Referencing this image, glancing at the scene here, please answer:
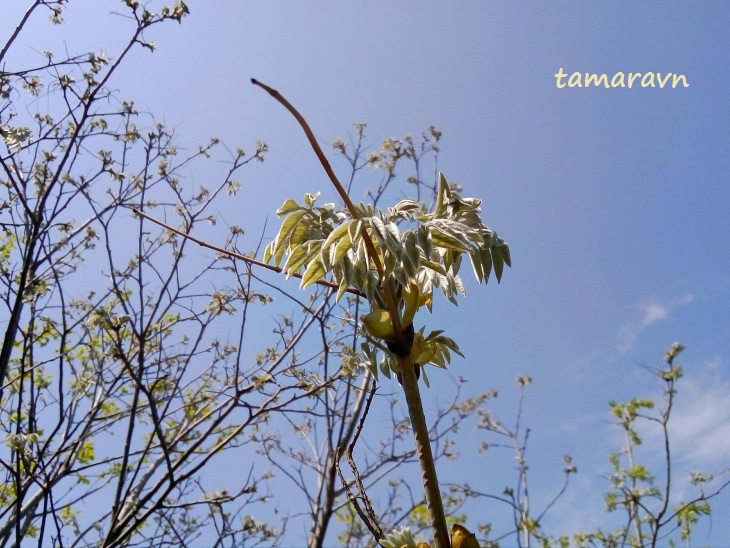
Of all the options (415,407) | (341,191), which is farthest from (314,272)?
(415,407)

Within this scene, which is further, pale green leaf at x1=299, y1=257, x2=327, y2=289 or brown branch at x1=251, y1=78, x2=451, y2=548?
pale green leaf at x1=299, y1=257, x2=327, y2=289

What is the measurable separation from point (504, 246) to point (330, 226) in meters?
0.34

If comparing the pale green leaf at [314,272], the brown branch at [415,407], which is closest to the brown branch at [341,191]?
the brown branch at [415,407]

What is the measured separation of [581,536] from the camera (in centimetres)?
589

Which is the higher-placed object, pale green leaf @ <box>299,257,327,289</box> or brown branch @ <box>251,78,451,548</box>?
pale green leaf @ <box>299,257,327,289</box>

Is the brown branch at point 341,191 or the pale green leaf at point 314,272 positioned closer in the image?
the brown branch at point 341,191

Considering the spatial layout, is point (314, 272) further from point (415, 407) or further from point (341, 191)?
point (415, 407)

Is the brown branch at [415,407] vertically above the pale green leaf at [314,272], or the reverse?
the pale green leaf at [314,272]

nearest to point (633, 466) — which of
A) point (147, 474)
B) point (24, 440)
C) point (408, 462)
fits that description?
point (408, 462)

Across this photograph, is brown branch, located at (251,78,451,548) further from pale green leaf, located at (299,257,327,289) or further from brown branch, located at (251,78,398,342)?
pale green leaf, located at (299,257,327,289)

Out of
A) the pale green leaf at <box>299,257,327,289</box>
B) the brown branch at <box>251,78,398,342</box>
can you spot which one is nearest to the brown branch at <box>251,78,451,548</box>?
the brown branch at <box>251,78,398,342</box>

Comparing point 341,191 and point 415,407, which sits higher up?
point 341,191

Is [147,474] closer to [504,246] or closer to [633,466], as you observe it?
[504,246]

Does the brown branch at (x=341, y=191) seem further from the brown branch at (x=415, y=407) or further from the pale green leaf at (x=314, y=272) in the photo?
the pale green leaf at (x=314, y=272)
